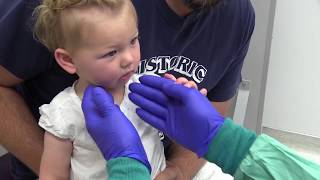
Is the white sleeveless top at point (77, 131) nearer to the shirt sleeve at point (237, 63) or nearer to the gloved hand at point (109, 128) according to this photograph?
the gloved hand at point (109, 128)

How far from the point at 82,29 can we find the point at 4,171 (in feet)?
2.16

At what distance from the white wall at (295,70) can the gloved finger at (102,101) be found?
1.55 metres

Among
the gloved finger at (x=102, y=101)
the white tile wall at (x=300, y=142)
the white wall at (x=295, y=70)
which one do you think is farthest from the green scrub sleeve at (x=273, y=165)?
the white tile wall at (x=300, y=142)

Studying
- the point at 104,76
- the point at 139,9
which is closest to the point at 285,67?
the point at 139,9

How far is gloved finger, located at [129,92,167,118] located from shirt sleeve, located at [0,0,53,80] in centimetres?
23

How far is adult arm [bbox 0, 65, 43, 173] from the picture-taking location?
3.48 ft

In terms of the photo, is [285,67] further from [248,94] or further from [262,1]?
[262,1]

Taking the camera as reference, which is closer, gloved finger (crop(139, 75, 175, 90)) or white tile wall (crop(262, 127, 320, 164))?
gloved finger (crop(139, 75, 175, 90))

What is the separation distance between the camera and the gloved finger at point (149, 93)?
96cm

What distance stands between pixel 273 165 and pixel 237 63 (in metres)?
0.48

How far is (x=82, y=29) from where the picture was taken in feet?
2.76

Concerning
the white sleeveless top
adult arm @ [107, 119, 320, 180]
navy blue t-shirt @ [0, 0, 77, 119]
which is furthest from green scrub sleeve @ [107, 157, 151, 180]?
navy blue t-shirt @ [0, 0, 77, 119]

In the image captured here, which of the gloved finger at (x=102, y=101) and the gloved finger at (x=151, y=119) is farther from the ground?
the gloved finger at (x=102, y=101)

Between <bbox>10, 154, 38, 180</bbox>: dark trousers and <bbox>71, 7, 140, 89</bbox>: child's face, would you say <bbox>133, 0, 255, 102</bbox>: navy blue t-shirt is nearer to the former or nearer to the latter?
<bbox>71, 7, 140, 89</bbox>: child's face
